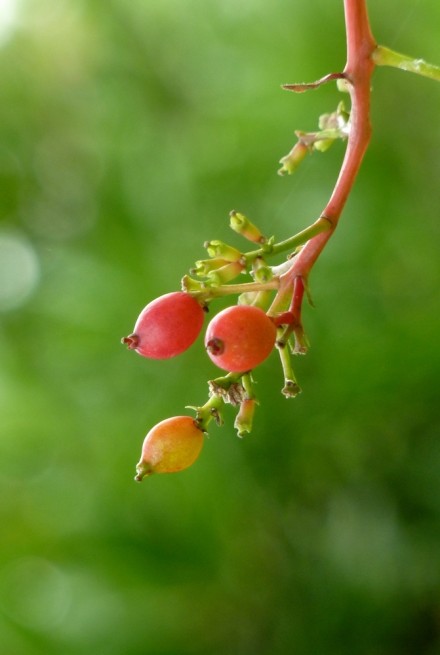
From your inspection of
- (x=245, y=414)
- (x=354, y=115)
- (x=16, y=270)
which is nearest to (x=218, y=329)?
(x=245, y=414)

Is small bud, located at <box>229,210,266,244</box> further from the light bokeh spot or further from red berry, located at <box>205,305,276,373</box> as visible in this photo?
the light bokeh spot

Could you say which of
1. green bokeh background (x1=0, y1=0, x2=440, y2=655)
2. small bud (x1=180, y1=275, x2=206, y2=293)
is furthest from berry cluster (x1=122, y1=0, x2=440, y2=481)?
green bokeh background (x1=0, y1=0, x2=440, y2=655)

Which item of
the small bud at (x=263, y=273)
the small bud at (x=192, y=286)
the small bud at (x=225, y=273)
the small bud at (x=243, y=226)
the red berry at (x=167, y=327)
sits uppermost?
the small bud at (x=243, y=226)

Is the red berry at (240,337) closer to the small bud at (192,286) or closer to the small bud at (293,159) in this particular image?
the small bud at (192,286)

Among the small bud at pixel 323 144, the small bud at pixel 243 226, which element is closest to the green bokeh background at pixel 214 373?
the small bud at pixel 323 144

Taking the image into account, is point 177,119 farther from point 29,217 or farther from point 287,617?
point 287,617

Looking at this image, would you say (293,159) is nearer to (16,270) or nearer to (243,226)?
(243,226)

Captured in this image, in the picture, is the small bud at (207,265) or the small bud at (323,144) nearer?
the small bud at (207,265)

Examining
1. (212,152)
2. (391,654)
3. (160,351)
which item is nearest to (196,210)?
(212,152)
